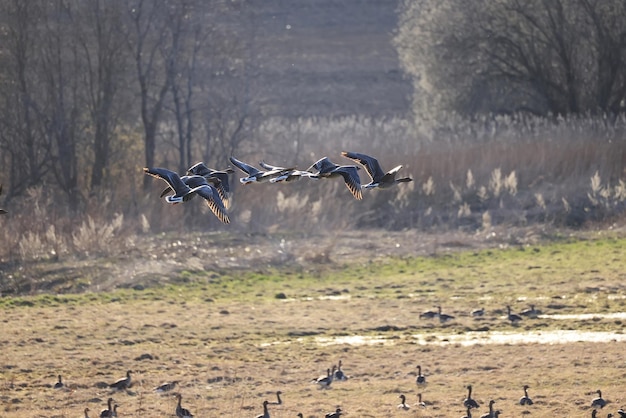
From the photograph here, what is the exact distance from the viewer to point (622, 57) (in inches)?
1479

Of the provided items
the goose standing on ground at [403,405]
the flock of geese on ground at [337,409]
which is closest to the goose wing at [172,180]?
the flock of geese on ground at [337,409]

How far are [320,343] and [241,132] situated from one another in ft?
51.1

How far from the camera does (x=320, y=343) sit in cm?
1748

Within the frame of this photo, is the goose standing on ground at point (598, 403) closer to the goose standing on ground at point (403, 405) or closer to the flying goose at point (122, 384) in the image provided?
the goose standing on ground at point (403, 405)

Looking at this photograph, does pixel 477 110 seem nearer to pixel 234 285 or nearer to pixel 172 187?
pixel 234 285

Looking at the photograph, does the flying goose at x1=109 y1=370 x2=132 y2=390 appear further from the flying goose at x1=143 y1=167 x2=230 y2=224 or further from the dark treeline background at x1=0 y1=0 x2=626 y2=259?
the dark treeline background at x1=0 y1=0 x2=626 y2=259

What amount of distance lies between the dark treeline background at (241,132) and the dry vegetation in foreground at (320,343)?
412 cm

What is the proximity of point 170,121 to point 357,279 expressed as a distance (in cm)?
1501

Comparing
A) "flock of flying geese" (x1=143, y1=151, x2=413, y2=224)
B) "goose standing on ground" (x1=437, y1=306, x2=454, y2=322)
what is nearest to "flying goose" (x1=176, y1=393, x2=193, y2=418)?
"flock of flying geese" (x1=143, y1=151, x2=413, y2=224)

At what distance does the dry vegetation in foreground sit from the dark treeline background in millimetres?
4118

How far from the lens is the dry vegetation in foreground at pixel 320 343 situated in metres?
14.1

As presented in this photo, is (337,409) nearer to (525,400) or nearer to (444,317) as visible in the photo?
(525,400)

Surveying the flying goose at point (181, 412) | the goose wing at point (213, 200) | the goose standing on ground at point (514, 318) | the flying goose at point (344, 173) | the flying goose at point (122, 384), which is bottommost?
the flying goose at point (181, 412)

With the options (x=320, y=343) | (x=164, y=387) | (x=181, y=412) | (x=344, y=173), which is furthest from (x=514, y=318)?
(x=344, y=173)
